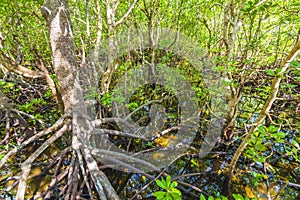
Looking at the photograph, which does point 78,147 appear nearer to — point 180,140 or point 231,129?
point 180,140

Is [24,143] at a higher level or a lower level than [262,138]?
lower

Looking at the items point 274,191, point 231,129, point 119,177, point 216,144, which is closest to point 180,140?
point 216,144

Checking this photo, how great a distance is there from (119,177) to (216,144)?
154 cm

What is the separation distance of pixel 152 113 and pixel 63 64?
7.48 ft

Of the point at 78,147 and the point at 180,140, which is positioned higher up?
the point at 78,147

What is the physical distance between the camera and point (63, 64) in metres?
1.56

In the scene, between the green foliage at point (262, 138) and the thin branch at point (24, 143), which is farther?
the thin branch at point (24, 143)

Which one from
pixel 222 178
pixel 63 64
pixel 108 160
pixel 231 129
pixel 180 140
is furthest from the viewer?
pixel 180 140

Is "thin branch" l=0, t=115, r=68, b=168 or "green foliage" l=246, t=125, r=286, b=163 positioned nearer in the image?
"green foliage" l=246, t=125, r=286, b=163

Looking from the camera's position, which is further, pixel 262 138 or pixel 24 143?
pixel 24 143

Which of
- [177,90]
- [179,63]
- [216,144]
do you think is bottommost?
[216,144]

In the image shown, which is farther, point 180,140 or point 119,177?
point 180,140

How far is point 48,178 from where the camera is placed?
7.34 ft

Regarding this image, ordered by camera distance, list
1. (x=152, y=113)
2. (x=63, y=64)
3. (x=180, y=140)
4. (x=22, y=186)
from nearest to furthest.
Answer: (x=22, y=186) → (x=63, y=64) → (x=180, y=140) → (x=152, y=113)
